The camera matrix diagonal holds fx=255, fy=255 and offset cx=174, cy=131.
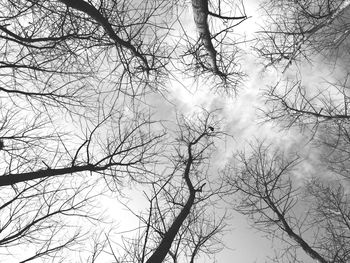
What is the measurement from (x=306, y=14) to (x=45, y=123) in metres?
4.53

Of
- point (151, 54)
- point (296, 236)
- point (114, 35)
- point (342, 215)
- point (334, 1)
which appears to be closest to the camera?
point (114, 35)

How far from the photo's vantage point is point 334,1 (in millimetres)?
3449

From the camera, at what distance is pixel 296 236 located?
18.1ft

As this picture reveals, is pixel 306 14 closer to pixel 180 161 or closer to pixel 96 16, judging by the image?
pixel 96 16

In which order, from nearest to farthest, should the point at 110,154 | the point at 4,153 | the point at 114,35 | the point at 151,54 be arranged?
the point at 114,35, the point at 151,54, the point at 110,154, the point at 4,153

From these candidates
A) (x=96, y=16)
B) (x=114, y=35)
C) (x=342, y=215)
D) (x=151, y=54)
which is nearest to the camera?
(x=96, y=16)

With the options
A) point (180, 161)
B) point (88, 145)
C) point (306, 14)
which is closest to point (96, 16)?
point (88, 145)

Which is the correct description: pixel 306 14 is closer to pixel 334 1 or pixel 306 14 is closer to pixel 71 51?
pixel 334 1

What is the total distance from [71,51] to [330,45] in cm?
351

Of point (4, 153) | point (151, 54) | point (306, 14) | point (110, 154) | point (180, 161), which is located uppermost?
point (306, 14)

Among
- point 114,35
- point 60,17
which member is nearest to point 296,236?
point 114,35

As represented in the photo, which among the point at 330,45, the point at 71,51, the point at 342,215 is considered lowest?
the point at 71,51

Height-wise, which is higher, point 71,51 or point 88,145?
point 71,51

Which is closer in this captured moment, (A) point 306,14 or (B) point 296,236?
(A) point 306,14
